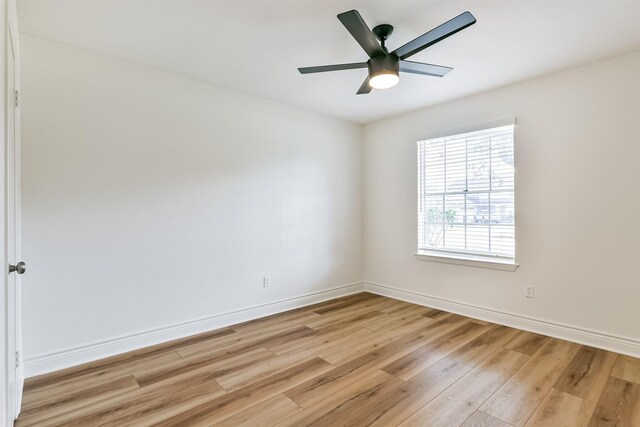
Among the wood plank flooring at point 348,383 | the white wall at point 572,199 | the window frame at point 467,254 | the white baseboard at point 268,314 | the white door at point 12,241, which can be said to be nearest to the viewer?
the white door at point 12,241

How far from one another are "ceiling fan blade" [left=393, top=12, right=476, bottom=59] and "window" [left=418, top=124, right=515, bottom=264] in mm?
1785

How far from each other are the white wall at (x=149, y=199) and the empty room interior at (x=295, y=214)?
0.05ft

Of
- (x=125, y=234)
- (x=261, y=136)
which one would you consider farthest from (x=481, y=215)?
(x=125, y=234)

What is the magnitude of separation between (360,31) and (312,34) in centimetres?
57

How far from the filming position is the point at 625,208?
262 centimetres

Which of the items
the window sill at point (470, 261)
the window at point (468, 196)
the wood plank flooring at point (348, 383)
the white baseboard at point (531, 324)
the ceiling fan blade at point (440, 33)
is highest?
the ceiling fan blade at point (440, 33)

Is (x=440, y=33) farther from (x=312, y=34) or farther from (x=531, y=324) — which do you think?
(x=531, y=324)

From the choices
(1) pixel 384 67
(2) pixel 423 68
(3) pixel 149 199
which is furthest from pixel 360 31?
(3) pixel 149 199

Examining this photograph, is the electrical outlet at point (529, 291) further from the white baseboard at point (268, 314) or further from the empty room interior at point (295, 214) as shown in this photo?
the white baseboard at point (268, 314)

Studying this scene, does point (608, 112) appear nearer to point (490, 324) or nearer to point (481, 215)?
point (481, 215)

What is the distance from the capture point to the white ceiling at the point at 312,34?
2029 mm

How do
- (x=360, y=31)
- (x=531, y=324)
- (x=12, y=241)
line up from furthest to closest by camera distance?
(x=531, y=324) < (x=360, y=31) < (x=12, y=241)

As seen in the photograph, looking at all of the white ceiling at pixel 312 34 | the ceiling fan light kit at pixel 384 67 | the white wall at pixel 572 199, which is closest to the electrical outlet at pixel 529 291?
the white wall at pixel 572 199

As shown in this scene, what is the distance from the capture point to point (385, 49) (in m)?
2.20
